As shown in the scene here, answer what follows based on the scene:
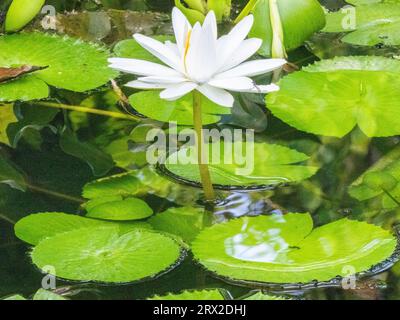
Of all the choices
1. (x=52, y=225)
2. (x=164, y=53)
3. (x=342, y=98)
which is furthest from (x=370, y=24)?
(x=52, y=225)

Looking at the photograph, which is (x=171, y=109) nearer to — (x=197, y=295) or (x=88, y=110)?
(x=88, y=110)

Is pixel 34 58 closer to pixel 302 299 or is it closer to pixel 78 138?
pixel 78 138

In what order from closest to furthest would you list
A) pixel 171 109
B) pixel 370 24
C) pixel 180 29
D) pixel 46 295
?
pixel 46 295, pixel 180 29, pixel 171 109, pixel 370 24

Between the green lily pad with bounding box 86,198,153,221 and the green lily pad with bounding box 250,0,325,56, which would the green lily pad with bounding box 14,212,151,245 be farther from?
the green lily pad with bounding box 250,0,325,56

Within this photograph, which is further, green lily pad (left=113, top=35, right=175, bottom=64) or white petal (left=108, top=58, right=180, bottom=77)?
green lily pad (left=113, top=35, right=175, bottom=64)

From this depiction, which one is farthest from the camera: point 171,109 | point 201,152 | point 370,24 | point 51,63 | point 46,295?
point 370,24

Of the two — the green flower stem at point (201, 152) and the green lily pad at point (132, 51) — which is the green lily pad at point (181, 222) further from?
the green lily pad at point (132, 51)

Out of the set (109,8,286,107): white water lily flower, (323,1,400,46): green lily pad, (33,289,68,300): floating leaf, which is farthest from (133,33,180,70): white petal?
(323,1,400,46): green lily pad
